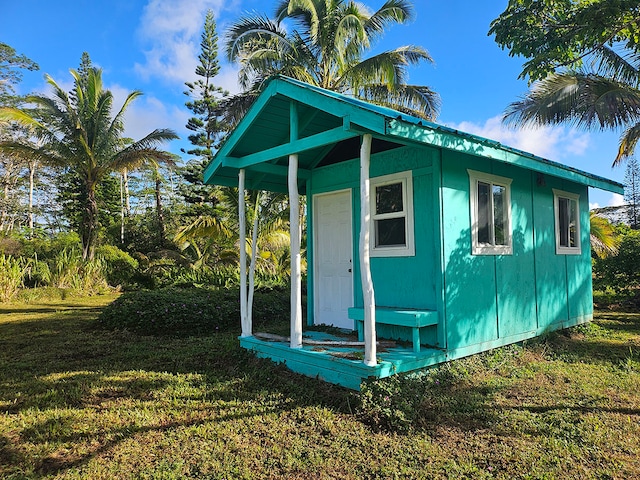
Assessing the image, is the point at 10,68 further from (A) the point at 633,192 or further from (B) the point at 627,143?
(A) the point at 633,192

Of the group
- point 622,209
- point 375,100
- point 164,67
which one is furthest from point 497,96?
point 622,209

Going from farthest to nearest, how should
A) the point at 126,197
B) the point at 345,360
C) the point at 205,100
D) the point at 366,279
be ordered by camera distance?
the point at 126,197 → the point at 205,100 → the point at 345,360 → the point at 366,279

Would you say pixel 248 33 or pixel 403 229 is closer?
pixel 403 229

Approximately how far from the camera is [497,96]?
47.0 ft

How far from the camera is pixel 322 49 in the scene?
1402cm

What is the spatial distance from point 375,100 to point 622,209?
29.8m

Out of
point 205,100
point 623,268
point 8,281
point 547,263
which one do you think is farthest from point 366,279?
point 205,100

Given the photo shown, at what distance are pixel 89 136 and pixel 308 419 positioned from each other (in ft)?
54.4

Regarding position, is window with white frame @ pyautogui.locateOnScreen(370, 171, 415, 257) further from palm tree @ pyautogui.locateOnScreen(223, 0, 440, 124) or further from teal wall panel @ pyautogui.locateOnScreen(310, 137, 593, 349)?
palm tree @ pyautogui.locateOnScreen(223, 0, 440, 124)

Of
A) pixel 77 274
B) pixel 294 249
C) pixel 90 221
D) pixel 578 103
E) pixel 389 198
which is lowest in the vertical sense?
pixel 77 274

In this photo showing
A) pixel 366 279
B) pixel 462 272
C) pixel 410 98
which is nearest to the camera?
pixel 366 279

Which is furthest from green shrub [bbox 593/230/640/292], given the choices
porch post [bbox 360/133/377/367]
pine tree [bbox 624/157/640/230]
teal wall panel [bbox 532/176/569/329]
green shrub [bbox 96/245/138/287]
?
pine tree [bbox 624/157/640/230]

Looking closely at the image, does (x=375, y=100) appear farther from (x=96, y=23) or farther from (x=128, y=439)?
(x=128, y=439)

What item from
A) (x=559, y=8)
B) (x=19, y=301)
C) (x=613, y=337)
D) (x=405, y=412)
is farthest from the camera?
(x=19, y=301)
